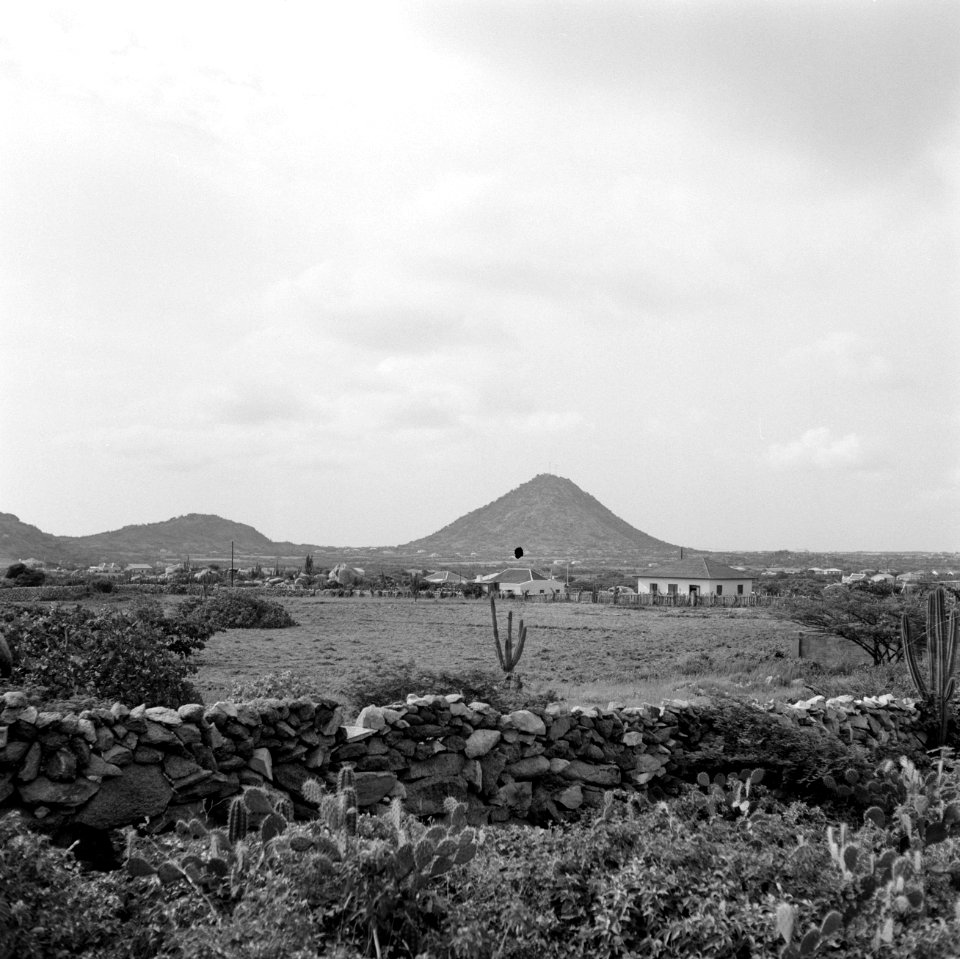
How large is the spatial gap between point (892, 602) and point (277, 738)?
2106cm

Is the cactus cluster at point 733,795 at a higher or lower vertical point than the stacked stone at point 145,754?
lower

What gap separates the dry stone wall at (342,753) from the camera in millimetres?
5668

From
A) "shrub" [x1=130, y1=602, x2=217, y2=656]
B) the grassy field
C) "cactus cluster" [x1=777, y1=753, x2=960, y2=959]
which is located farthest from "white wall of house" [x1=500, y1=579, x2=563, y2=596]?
"cactus cluster" [x1=777, y1=753, x2=960, y2=959]

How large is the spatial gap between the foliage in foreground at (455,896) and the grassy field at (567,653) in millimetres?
7256

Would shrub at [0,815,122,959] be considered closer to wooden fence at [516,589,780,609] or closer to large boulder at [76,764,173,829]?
large boulder at [76,764,173,829]

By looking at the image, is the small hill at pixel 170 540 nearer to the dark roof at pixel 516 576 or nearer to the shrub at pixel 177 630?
the dark roof at pixel 516 576

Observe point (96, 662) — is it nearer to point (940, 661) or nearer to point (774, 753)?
point (774, 753)

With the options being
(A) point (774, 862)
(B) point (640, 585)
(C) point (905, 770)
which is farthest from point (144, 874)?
(B) point (640, 585)

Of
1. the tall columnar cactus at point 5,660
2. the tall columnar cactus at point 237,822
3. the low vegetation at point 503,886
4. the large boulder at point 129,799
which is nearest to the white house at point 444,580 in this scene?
the tall columnar cactus at point 5,660

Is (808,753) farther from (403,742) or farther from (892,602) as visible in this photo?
(892,602)

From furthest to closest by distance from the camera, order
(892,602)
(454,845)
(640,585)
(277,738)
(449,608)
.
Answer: (640,585), (449,608), (892,602), (277,738), (454,845)

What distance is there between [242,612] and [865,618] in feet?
73.0

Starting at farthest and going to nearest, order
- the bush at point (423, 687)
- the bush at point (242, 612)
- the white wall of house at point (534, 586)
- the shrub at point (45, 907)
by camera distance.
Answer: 1. the white wall of house at point (534, 586)
2. the bush at point (242, 612)
3. the bush at point (423, 687)
4. the shrub at point (45, 907)

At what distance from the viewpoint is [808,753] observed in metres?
8.05
